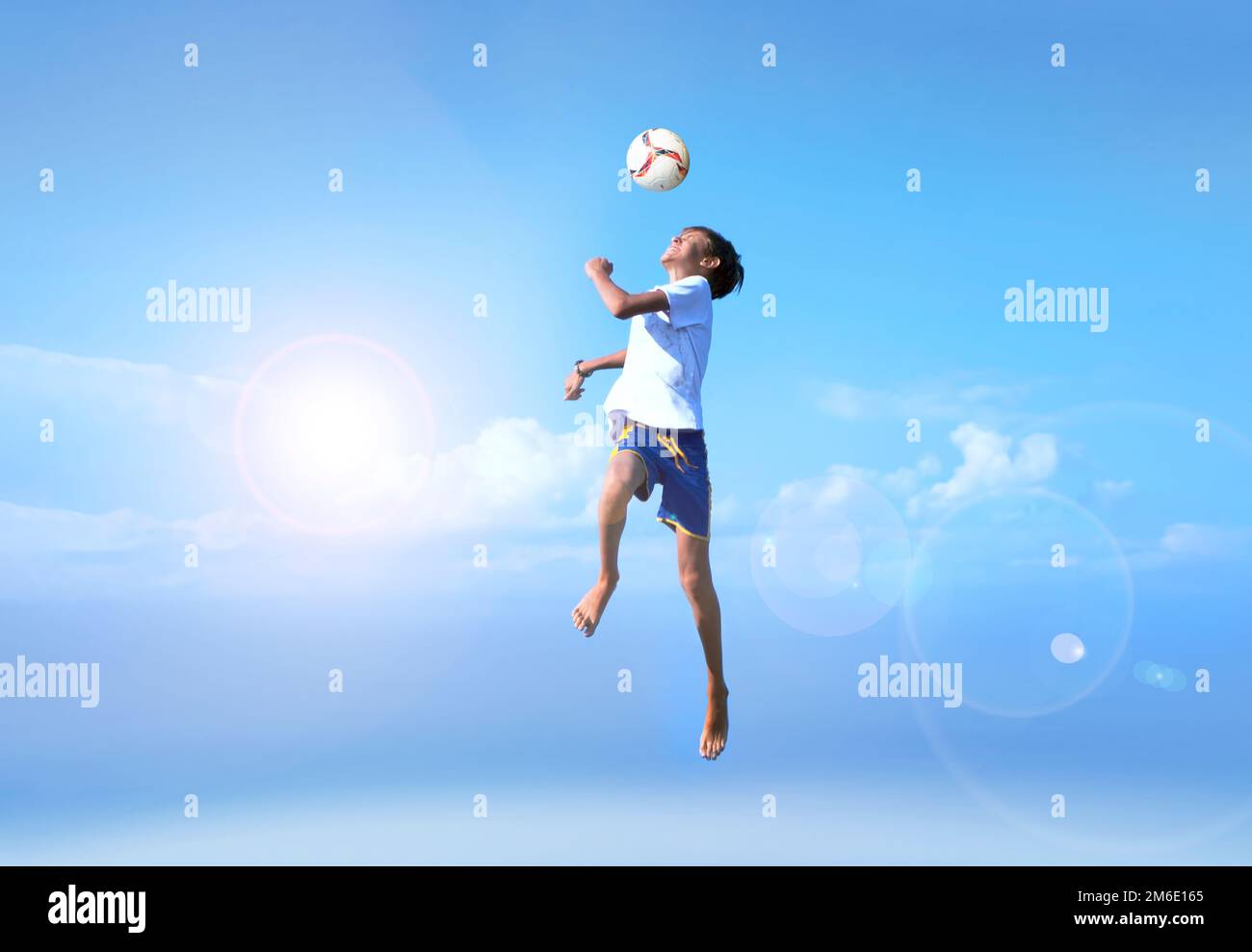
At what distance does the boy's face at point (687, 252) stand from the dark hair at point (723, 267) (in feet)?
0.15

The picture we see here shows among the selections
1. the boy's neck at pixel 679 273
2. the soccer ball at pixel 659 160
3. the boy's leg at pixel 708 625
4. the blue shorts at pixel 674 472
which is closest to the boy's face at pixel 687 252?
the boy's neck at pixel 679 273

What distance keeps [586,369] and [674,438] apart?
2.91 ft

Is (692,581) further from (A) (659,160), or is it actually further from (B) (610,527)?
(A) (659,160)

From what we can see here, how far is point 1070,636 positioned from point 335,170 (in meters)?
6.76

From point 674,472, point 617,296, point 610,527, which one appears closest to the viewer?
point 617,296

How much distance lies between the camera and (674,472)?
23.7 ft

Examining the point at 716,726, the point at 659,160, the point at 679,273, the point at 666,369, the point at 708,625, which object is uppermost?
the point at 659,160

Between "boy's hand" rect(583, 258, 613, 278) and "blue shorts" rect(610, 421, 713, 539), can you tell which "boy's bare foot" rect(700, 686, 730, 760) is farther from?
"boy's hand" rect(583, 258, 613, 278)

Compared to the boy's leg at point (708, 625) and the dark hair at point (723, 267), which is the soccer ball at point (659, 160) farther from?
the boy's leg at point (708, 625)

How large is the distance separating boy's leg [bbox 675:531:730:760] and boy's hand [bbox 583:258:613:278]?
1752 mm

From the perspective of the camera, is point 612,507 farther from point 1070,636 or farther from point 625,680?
point 1070,636

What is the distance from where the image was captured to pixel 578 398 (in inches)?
305

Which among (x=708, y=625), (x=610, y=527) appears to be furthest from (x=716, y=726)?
(x=610, y=527)

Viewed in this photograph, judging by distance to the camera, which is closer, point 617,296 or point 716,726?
point 617,296
